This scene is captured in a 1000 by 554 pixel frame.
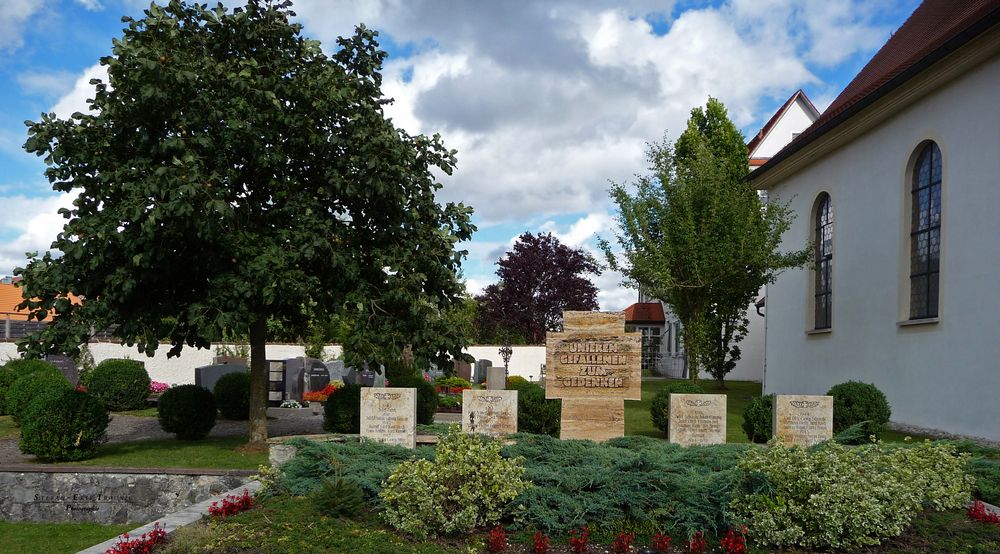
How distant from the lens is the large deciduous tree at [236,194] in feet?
33.8

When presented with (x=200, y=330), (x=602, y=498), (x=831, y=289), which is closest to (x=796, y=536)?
(x=602, y=498)

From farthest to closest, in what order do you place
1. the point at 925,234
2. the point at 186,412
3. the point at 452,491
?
the point at 925,234 → the point at 186,412 → the point at 452,491

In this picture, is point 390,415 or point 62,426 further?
point 62,426

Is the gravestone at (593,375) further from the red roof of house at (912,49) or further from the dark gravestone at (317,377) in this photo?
the dark gravestone at (317,377)

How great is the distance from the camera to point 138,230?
33.9 ft

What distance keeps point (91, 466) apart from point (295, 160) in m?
5.03

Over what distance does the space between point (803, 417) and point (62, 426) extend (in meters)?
10.7

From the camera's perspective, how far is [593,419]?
12.1 m

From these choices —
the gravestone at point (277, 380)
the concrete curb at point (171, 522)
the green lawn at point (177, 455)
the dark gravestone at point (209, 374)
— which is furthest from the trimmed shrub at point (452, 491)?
the dark gravestone at point (209, 374)

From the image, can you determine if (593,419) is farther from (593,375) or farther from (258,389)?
(258,389)

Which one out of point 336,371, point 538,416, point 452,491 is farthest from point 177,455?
point 336,371

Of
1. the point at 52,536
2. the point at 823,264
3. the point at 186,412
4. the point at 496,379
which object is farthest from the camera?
the point at 823,264

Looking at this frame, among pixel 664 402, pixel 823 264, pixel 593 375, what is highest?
pixel 823 264

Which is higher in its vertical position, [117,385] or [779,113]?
[779,113]
